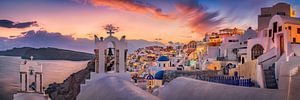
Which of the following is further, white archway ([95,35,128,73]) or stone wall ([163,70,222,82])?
stone wall ([163,70,222,82])

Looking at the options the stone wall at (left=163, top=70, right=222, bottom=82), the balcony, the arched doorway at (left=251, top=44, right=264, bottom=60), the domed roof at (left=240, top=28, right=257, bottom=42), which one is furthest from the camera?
the domed roof at (left=240, top=28, right=257, bottom=42)

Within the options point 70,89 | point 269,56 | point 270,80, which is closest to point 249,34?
point 269,56

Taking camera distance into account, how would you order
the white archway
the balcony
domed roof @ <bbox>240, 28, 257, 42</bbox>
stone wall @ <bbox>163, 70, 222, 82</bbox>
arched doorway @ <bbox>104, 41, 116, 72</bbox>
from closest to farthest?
the white archway
arched doorway @ <bbox>104, 41, 116, 72</bbox>
the balcony
stone wall @ <bbox>163, 70, 222, 82</bbox>
domed roof @ <bbox>240, 28, 257, 42</bbox>

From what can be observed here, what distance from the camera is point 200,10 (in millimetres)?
16406

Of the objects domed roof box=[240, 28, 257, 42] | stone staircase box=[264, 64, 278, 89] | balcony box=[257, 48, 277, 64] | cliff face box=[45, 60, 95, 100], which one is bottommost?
cliff face box=[45, 60, 95, 100]

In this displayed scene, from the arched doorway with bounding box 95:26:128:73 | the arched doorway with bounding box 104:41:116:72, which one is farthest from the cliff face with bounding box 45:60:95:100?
the arched doorway with bounding box 95:26:128:73

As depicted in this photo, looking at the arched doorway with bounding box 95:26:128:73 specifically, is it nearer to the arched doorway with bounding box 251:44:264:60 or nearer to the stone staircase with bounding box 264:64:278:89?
the stone staircase with bounding box 264:64:278:89

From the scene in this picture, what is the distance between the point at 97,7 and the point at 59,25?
2.83 metres

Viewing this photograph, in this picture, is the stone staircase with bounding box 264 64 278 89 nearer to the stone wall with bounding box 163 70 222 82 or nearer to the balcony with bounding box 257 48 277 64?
the balcony with bounding box 257 48 277 64

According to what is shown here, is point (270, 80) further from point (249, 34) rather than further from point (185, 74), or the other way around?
point (249, 34)

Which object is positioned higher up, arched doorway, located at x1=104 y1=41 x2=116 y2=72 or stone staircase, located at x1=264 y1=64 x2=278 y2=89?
arched doorway, located at x1=104 y1=41 x2=116 y2=72

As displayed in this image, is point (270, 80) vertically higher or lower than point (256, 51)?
lower

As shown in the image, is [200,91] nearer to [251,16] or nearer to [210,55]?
[251,16]

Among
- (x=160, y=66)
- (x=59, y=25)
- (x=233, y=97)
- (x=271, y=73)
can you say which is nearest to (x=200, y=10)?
(x=160, y=66)
